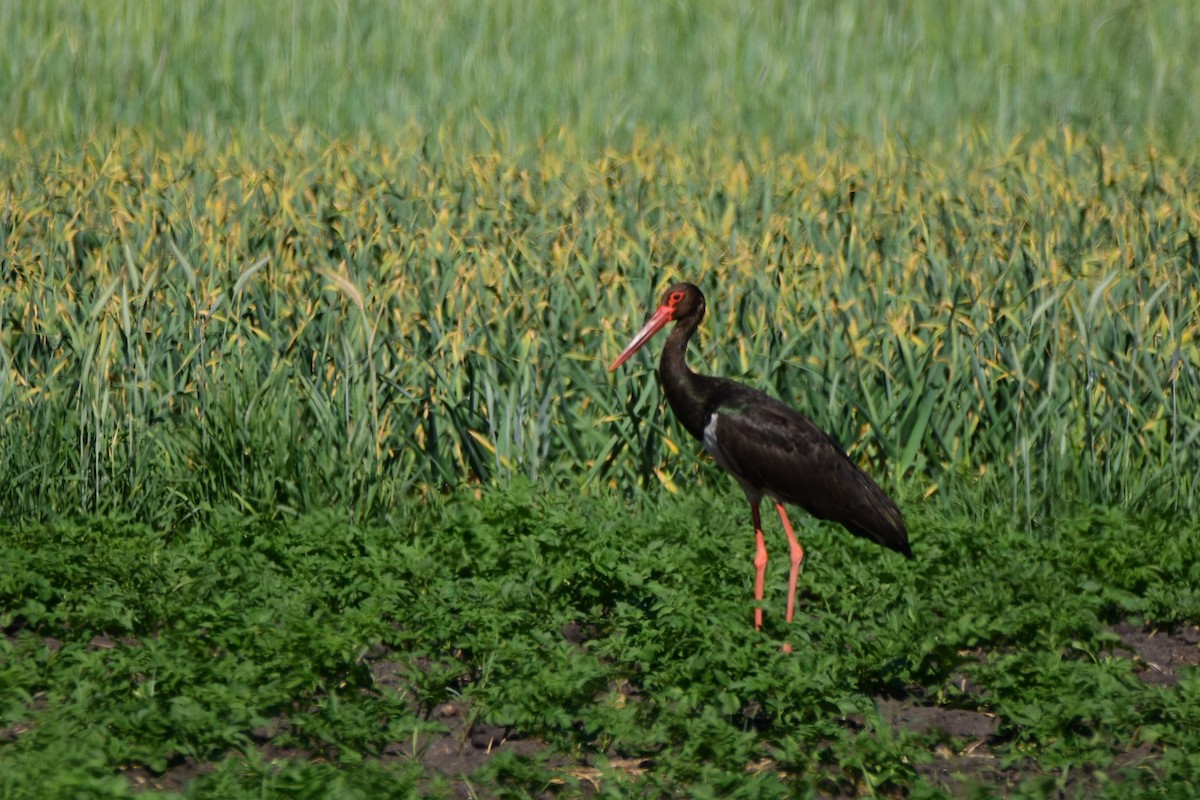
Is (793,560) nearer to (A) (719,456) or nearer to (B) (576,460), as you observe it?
(A) (719,456)

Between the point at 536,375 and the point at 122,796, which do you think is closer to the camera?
the point at 122,796

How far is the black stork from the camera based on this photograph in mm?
5477

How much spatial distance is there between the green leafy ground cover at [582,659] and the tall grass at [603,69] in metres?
5.09

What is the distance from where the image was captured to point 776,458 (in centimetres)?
560

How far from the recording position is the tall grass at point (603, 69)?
36.6 feet

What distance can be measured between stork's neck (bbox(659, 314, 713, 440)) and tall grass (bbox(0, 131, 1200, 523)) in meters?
0.48

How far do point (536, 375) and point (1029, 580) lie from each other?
2.15m

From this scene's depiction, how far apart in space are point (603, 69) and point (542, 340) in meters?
5.99

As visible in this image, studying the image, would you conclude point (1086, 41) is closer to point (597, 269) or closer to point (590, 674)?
point (597, 269)

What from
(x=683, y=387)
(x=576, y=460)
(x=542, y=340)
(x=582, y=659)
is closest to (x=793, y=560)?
(x=683, y=387)

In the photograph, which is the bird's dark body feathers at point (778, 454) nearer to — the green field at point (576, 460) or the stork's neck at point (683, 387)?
the stork's neck at point (683, 387)

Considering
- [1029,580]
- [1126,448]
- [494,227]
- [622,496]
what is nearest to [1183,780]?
[1029,580]

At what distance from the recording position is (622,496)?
647cm

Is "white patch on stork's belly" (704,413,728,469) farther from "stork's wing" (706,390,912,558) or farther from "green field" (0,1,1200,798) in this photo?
"green field" (0,1,1200,798)
